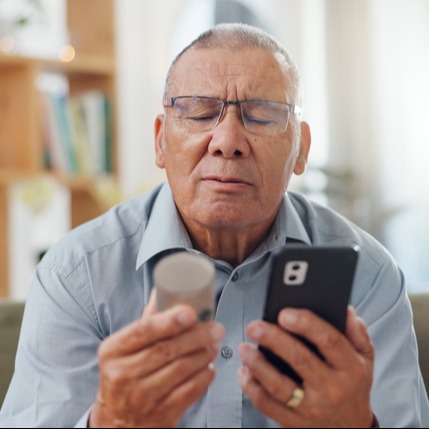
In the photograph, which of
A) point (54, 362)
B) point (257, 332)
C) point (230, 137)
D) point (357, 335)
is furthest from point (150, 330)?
point (230, 137)

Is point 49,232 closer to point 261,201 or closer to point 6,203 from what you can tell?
point 6,203

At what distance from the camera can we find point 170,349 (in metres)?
0.99

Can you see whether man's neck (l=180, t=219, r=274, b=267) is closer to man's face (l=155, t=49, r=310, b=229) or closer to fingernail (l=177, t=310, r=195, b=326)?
man's face (l=155, t=49, r=310, b=229)

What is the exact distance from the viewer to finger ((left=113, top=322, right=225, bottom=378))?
99cm

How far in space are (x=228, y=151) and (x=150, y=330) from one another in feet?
1.58

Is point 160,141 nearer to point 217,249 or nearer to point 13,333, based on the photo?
point 217,249

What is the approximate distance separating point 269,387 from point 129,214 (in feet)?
1.92

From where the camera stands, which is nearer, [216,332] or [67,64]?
[216,332]

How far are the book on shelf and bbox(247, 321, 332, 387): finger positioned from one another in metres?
2.26

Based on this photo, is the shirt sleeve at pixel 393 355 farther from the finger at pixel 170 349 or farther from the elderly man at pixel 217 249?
the finger at pixel 170 349

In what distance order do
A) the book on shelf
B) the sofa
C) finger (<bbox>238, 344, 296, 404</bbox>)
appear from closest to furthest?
finger (<bbox>238, 344, 296, 404</bbox>) → the sofa → the book on shelf

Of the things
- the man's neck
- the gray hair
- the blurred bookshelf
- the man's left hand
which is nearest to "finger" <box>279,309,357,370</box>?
the man's left hand

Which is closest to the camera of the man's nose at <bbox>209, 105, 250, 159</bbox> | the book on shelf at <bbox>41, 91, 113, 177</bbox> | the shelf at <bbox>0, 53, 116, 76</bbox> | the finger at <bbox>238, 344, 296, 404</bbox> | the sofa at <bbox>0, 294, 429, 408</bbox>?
the finger at <bbox>238, 344, 296, 404</bbox>

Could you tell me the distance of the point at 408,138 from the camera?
4.07m
